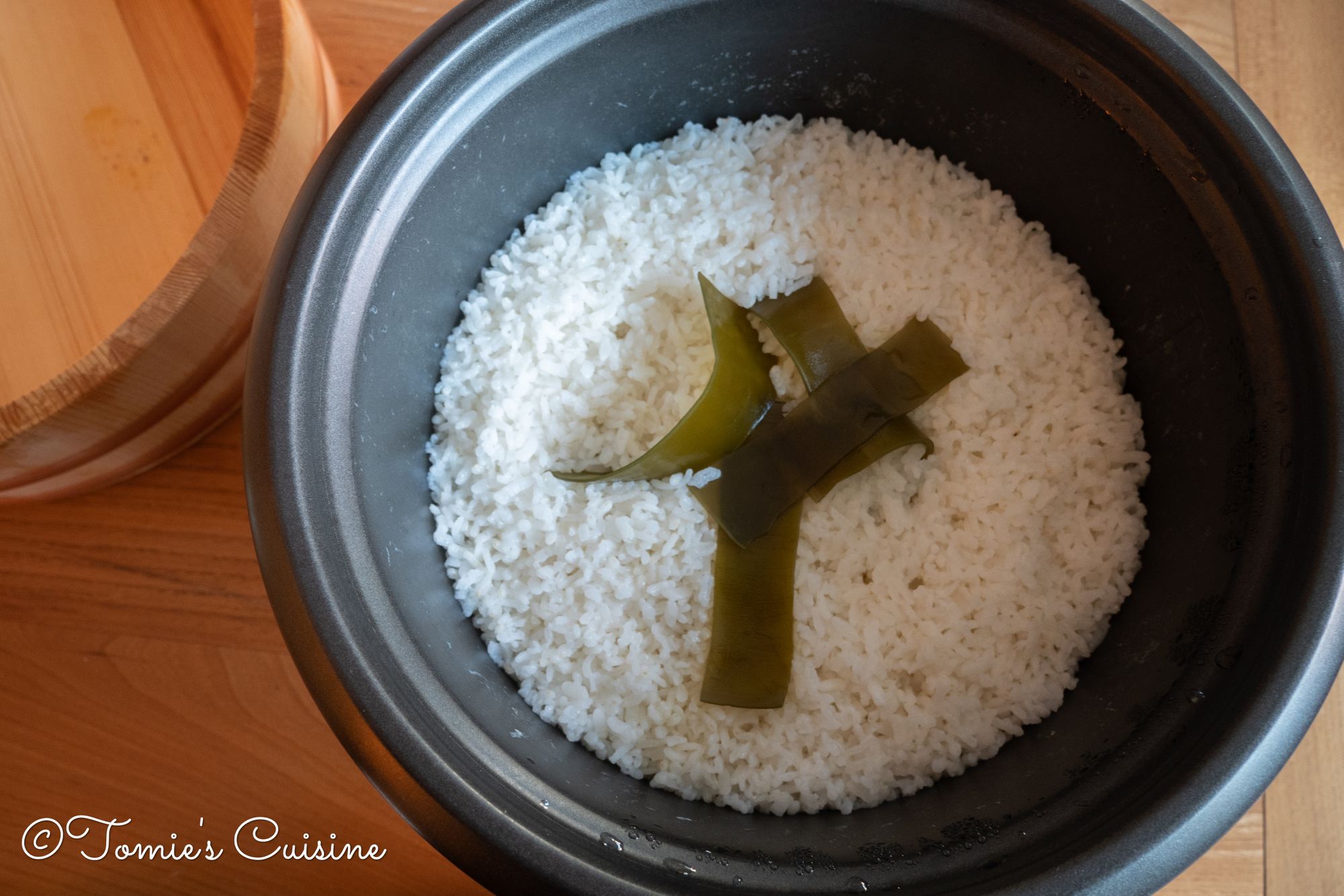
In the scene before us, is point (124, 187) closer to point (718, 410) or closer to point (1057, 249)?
point (718, 410)

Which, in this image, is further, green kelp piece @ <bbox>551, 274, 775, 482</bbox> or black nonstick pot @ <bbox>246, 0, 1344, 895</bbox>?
green kelp piece @ <bbox>551, 274, 775, 482</bbox>

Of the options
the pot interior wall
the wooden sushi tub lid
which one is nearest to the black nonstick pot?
the pot interior wall

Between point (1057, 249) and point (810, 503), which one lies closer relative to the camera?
point (810, 503)

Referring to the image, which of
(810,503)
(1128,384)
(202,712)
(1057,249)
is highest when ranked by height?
(1057,249)

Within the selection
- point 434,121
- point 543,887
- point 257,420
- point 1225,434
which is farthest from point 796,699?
point 434,121

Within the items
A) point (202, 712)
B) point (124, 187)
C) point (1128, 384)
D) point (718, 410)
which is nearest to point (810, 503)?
Answer: point (718, 410)

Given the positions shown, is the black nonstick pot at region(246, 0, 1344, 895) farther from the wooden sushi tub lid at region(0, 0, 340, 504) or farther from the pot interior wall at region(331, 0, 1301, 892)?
the wooden sushi tub lid at region(0, 0, 340, 504)
